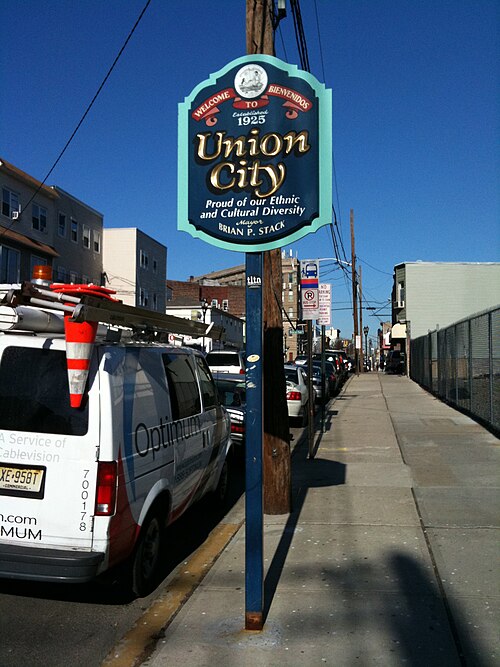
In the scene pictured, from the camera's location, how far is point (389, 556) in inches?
218

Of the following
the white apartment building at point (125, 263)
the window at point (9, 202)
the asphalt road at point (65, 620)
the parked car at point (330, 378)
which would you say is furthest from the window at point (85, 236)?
the asphalt road at point (65, 620)

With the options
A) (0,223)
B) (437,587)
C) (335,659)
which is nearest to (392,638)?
(335,659)

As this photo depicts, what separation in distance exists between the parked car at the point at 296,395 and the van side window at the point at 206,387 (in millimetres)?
7817

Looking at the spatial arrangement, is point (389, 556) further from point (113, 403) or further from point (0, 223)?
point (0, 223)

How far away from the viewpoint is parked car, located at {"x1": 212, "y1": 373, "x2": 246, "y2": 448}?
31.1ft

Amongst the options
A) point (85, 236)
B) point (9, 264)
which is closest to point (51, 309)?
point (9, 264)

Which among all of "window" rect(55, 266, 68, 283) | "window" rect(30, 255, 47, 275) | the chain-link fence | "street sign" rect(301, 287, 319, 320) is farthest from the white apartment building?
"street sign" rect(301, 287, 319, 320)

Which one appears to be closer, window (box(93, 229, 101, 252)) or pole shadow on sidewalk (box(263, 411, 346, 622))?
pole shadow on sidewalk (box(263, 411, 346, 622))

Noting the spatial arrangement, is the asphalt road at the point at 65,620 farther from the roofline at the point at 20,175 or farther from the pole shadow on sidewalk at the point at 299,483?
the roofline at the point at 20,175

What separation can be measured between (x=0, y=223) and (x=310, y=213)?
30.8 meters

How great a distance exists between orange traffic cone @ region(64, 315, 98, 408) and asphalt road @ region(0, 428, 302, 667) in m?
1.42

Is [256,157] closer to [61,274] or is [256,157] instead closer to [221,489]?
[221,489]

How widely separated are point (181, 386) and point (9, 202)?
1183 inches

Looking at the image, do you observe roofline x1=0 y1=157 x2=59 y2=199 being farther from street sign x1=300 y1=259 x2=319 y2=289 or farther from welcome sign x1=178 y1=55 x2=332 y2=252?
welcome sign x1=178 y1=55 x2=332 y2=252
